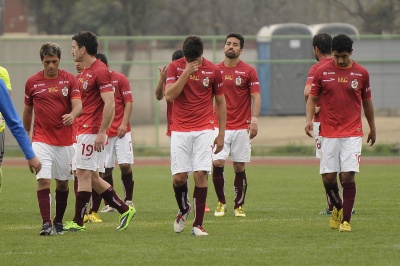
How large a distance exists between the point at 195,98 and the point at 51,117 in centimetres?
166

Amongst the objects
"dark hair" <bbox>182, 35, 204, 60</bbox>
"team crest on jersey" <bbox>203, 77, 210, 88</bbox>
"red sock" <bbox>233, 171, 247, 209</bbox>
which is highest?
"dark hair" <bbox>182, 35, 204, 60</bbox>

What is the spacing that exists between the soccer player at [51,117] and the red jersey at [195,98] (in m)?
1.11

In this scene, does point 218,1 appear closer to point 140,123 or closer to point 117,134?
point 140,123

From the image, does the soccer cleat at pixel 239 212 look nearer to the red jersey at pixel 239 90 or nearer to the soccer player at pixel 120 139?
the red jersey at pixel 239 90

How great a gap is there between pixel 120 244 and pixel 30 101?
2159mm

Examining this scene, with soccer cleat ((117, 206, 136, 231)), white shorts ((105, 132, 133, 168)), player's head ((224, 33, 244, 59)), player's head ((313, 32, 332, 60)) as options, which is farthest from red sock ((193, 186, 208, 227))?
white shorts ((105, 132, 133, 168))

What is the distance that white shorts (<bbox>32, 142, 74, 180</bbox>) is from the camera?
1151 cm

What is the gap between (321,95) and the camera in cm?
1184

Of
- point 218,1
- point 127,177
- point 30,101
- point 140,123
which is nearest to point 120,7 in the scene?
point 218,1

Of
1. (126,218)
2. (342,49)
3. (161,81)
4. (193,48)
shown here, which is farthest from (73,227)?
(342,49)

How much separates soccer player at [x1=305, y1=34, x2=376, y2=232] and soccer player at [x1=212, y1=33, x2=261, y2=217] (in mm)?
2235

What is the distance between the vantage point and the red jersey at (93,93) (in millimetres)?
11734

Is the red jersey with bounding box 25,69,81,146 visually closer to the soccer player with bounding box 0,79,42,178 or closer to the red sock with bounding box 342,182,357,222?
the soccer player with bounding box 0,79,42,178

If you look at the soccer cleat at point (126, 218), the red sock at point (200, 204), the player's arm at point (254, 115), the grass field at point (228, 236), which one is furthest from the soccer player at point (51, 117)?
the player's arm at point (254, 115)
